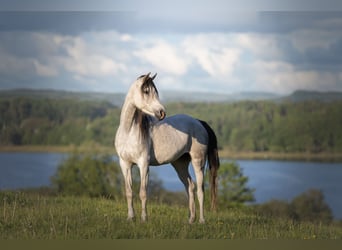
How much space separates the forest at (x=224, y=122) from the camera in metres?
85.8

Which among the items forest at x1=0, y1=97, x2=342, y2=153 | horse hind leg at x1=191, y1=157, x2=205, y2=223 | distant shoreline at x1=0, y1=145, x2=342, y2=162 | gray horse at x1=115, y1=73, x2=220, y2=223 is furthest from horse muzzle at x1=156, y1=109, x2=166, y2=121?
forest at x1=0, y1=97, x2=342, y2=153

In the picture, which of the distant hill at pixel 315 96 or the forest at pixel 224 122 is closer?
the forest at pixel 224 122

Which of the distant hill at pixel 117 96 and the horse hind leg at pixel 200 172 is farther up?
the distant hill at pixel 117 96

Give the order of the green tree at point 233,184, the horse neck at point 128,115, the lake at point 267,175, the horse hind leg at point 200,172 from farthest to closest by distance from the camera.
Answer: the lake at point 267,175 → the green tree at point 233,184 → the horse hind leg at point 200,172 → the horse neck at point 128,115

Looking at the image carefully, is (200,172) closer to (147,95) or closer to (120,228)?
(147,95)

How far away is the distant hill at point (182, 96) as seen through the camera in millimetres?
86625

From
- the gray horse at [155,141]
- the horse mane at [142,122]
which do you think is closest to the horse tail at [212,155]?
the gray horse at [155,141]

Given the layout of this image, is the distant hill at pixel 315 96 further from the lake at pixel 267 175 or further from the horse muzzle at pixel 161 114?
the horse muzzle at pixel 161 114

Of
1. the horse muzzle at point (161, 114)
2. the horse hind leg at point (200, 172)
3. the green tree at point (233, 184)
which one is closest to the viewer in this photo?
the horse muzzle at point (161, 114)

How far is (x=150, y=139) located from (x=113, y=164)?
4199cm

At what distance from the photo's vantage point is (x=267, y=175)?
8862cm

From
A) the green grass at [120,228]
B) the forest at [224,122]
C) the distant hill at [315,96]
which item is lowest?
the green grass at [120,228]

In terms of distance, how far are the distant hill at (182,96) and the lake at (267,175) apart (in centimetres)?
1081

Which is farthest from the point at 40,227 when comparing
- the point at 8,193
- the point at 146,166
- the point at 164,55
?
the point at 164,55
